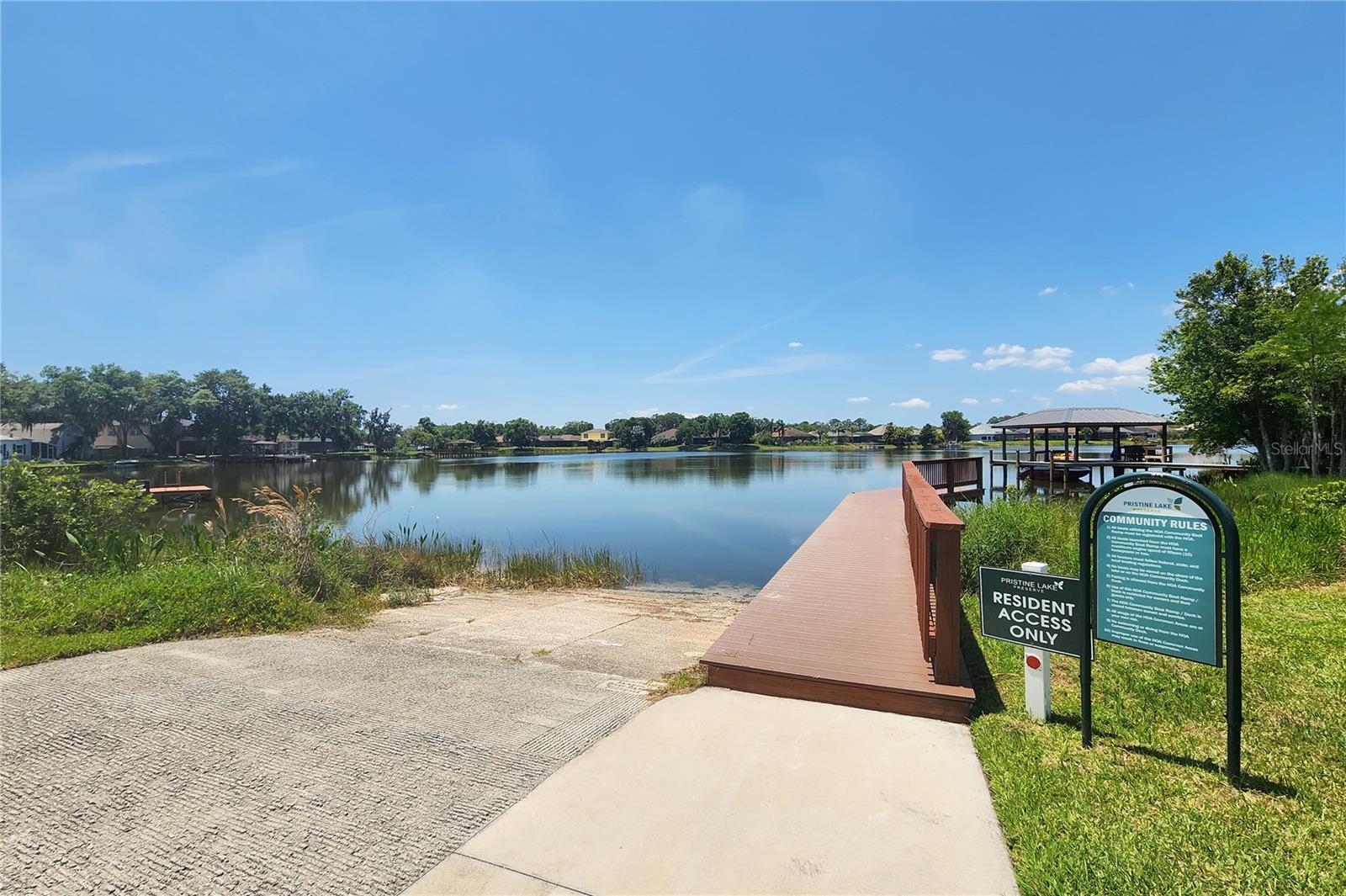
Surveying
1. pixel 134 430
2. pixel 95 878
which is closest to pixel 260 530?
pixel 95 878

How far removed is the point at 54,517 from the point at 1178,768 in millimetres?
12010

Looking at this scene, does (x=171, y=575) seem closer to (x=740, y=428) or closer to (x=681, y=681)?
(x=681, y=681)

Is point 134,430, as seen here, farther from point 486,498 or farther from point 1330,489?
point 1330,489

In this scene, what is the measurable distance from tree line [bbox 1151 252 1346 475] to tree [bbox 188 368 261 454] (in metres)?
84.4

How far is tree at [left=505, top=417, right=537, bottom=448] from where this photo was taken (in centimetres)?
10662

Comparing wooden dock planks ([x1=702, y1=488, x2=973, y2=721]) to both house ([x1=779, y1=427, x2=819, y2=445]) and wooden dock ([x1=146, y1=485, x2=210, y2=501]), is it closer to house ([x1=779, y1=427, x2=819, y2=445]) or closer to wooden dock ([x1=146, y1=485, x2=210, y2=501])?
wooden dock ([x1=146, y1=485, x2=210, y2=501])

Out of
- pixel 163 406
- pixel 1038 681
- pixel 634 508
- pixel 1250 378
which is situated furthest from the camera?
pixel 163 406

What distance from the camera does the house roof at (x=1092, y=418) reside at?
21.1 metres

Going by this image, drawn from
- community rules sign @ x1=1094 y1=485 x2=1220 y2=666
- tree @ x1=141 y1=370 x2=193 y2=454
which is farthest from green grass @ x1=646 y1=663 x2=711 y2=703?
tree @ x1=141 y1=370 x2=193 y2=454

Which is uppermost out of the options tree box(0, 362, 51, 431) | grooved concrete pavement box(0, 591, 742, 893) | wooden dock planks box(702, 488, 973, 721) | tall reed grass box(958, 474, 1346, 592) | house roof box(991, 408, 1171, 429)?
tree box(0, 362, 51, 431)

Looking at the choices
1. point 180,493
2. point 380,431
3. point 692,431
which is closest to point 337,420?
point 380,431

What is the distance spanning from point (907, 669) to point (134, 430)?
301 ft

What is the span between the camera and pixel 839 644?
469cm

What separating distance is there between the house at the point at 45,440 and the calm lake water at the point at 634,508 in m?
23.9
